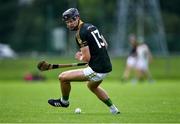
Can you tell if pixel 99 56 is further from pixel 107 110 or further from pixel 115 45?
pixel 115 45

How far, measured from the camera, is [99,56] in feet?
53.8

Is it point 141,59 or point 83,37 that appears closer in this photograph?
point 83,37

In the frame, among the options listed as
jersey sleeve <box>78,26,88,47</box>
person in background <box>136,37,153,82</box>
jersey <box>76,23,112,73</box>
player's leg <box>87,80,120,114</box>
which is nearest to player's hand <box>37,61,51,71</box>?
player's leg <box>87,80,120,114</box>

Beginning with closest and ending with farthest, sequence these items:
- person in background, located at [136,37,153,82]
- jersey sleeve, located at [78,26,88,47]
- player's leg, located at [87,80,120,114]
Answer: jersey sleeve, located at [78,26,88,47], player's leg, located at [87,80,120,114], person in background, located at [136,37,153,82]

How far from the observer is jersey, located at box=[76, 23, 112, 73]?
16.2 meters

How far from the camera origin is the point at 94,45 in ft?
53.6

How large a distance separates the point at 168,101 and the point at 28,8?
52.7 m

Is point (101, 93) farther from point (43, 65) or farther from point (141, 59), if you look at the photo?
point (141, 59)

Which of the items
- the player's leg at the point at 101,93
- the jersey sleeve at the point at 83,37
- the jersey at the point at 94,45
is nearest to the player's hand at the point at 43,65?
the player's leg at the point at 101,93

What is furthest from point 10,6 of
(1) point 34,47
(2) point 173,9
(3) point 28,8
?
(1) point 34,47

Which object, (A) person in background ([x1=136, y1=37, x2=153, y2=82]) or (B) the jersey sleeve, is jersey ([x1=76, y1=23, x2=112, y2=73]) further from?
(A) person in background ([x1=136, y1=37, x2=153, y2=82])

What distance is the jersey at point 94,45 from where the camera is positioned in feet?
53.3

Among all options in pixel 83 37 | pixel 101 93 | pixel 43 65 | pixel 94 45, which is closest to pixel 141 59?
pixel 43 65

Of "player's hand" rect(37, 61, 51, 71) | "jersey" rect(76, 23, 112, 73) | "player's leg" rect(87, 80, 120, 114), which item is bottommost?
"player's leg" rect(87, 80, 120, 114)
